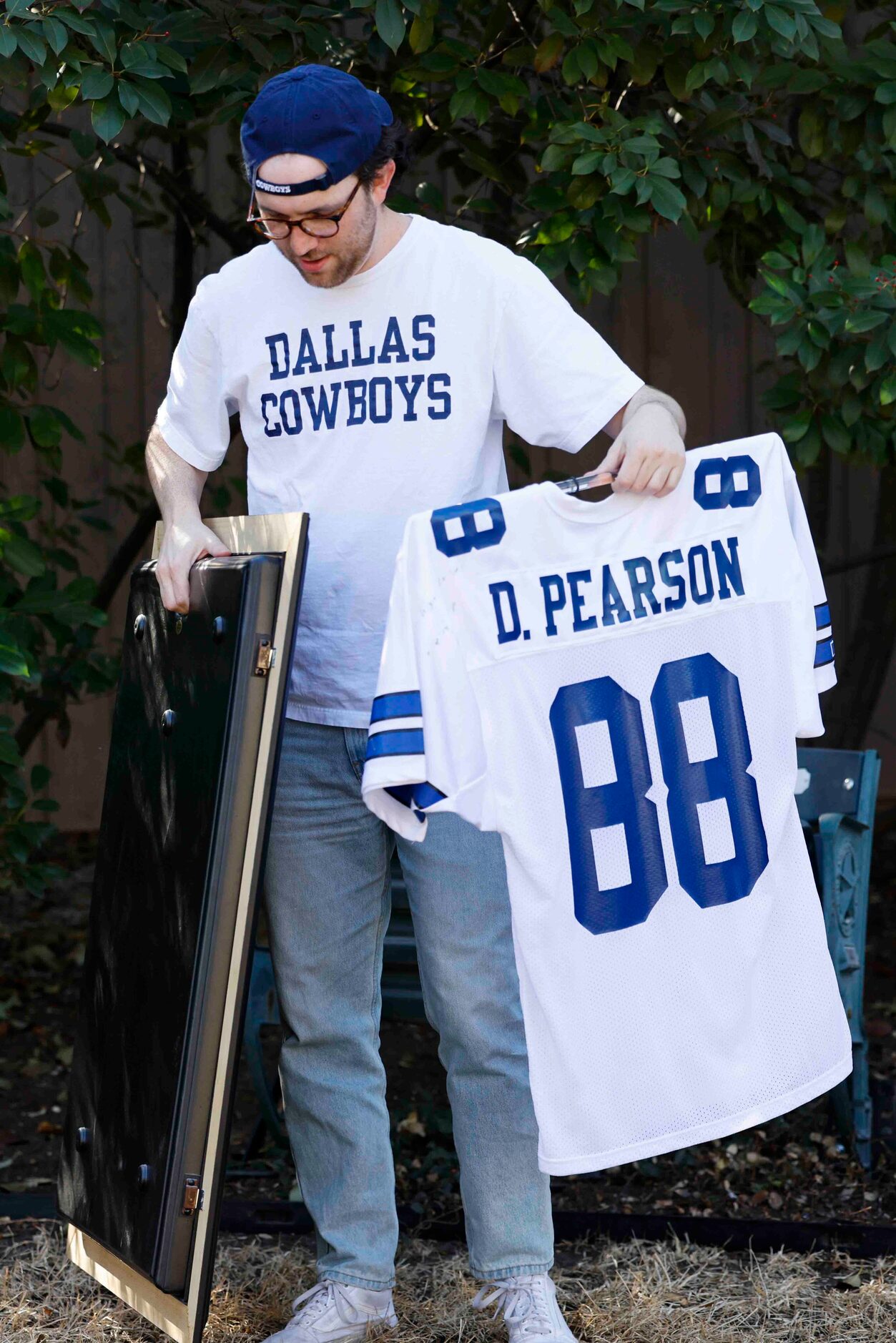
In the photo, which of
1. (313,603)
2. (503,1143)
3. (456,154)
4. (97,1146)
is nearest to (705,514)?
(313,603)

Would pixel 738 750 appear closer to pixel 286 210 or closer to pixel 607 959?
pixel 607 959

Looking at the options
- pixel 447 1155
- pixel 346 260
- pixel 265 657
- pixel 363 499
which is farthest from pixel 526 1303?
pixel 346 260

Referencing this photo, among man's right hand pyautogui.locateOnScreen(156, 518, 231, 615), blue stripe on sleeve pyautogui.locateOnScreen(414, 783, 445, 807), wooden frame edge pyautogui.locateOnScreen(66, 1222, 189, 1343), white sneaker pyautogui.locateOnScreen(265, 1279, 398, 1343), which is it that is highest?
man's right hand pyautogui.locateOnScreen(156, 518, 231, 615)

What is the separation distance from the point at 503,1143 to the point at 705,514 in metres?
1.04

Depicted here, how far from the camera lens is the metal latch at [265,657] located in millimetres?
2227

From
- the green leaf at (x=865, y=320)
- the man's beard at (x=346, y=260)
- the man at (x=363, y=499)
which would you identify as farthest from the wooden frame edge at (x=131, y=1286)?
the green leaf at (x=865, y=320)

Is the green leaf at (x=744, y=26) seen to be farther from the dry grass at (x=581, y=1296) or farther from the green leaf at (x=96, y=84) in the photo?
the dry grass at (x=581, y=1296)

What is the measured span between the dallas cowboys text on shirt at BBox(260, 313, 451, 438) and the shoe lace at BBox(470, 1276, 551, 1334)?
1369 mm

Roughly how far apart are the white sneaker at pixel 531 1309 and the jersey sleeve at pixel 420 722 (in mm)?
797

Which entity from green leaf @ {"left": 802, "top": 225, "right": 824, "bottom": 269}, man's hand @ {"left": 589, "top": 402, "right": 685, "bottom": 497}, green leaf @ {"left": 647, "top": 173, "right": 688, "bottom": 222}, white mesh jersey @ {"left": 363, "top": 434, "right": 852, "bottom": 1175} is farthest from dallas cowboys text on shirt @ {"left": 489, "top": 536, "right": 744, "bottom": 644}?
green leaf @ {"left": 802, "top": 225, "right": 824, "bottom": 269}

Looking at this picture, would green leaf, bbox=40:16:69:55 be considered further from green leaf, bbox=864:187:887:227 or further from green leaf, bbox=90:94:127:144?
green leaf, bbox=864:187:887:227

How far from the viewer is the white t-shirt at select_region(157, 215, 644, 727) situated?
227cm

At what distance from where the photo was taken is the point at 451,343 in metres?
2.27

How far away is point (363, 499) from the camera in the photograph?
7.55ft
